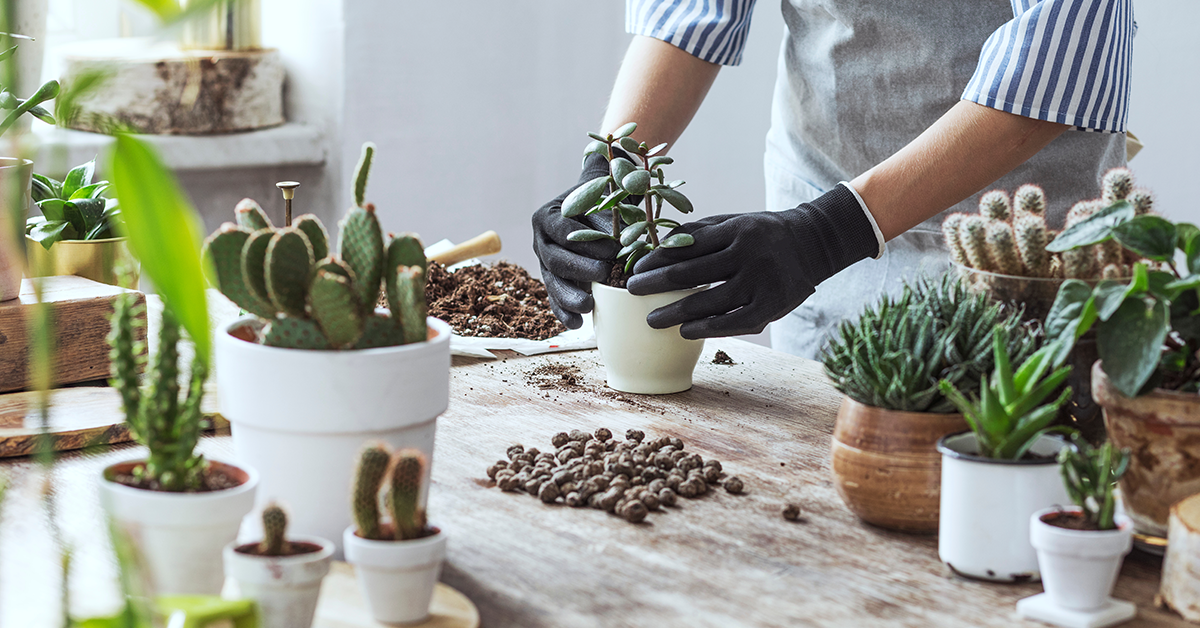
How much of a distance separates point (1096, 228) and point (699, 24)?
1.10 metres

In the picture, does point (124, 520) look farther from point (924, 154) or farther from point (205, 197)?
point (205, 197)

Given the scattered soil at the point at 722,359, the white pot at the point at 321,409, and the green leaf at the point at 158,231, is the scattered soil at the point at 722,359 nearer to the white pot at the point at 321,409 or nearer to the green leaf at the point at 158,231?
the white pot at the point at 321,409

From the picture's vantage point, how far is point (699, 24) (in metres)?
1.77

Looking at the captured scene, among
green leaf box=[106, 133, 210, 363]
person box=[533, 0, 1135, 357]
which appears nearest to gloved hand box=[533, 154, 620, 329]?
person box=[533, 0, 1135, 357]

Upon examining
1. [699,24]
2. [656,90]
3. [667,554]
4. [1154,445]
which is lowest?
[667,554]

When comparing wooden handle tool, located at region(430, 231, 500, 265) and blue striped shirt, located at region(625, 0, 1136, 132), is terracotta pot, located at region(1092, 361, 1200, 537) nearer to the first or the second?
blue striped shirt, located at region(625, 0, 1136, 132)

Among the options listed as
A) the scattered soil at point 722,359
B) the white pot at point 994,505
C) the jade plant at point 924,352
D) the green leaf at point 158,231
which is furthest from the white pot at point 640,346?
the green leaf at point 158,231

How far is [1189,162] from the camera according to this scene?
88.8 inches

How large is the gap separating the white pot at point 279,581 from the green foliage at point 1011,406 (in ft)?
1.37

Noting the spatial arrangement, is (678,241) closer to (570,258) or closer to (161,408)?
(570,258)

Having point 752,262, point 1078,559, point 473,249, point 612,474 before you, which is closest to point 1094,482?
point 1078,559

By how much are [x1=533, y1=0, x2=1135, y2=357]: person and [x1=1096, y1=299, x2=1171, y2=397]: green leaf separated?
53 cm

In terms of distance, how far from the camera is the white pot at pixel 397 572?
61cm

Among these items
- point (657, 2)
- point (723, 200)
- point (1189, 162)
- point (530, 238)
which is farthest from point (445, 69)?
point (1189, 162)
